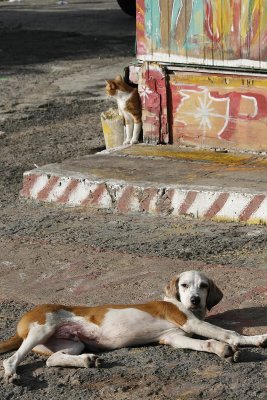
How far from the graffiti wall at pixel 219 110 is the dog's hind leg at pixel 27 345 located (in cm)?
483

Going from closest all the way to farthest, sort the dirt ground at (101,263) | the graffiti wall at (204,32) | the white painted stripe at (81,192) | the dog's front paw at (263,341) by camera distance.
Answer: the dirt ground at (101,263), the dog's front paw at (263,341), the white painted stripe at (81,192), the graffiti wall at (204,32)

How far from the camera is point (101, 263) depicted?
7.97 m

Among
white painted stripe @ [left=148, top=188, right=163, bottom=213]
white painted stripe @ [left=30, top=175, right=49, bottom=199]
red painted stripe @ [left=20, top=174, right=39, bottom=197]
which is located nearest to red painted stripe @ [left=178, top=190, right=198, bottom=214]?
white painted stripe @ [left=148, top=188, right=163, bottom=213]

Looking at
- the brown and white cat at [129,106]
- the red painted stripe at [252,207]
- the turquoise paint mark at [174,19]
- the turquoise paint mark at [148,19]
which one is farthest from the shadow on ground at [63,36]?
the red painted stripe at [252,207]

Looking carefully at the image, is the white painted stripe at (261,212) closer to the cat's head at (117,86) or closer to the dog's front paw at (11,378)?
the cat's head at (117,86)

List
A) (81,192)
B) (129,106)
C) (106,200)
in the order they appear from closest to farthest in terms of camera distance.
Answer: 1. (106,200)
2. (81,192)
3. (129,106)

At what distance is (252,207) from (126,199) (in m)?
1.20

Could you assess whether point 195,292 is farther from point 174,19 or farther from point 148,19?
point 148,19

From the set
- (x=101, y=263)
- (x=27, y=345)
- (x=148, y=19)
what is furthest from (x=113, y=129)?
(x=27, y=345)

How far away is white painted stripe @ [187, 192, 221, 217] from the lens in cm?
893

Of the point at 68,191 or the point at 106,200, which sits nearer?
the point at 106,200

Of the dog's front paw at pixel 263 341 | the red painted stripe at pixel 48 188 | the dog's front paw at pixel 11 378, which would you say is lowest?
the red painted stripe at pixel 48 188

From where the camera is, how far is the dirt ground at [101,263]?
19.0ft

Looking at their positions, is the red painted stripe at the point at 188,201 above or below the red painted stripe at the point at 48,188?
above
